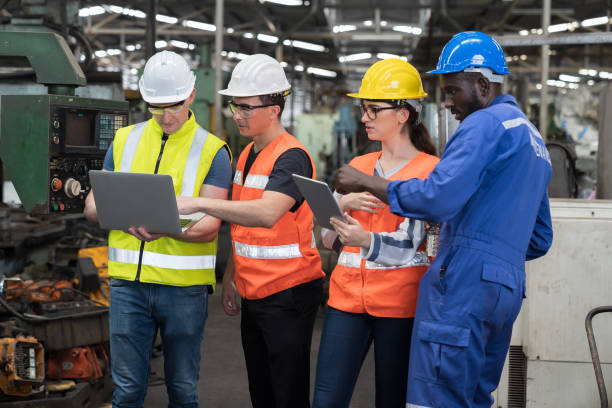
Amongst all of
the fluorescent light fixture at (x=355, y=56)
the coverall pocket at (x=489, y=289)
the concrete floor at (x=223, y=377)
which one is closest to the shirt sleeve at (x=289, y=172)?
the coverall pocket at (x=489, y=289)

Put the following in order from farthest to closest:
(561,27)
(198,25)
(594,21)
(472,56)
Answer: (198,25), (561,27), (594,21), (472,56)

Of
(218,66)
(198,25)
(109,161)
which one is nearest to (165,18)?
(198,25)

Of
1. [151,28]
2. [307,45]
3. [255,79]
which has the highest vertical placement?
[307,45]

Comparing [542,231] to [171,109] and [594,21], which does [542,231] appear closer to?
[171,109]

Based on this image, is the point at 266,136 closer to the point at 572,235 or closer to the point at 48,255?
the point at 572,235

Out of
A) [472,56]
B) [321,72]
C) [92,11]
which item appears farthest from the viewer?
[321,72]

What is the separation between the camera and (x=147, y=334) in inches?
103

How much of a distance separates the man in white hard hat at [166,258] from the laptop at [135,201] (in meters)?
0.10

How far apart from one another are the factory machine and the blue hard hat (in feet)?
4.22

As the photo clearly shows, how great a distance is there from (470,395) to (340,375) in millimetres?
467

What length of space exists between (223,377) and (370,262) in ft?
8.61

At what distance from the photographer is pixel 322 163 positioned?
13375 mm

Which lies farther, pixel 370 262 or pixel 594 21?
pixel 594 21

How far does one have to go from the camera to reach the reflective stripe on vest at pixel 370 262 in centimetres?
235
